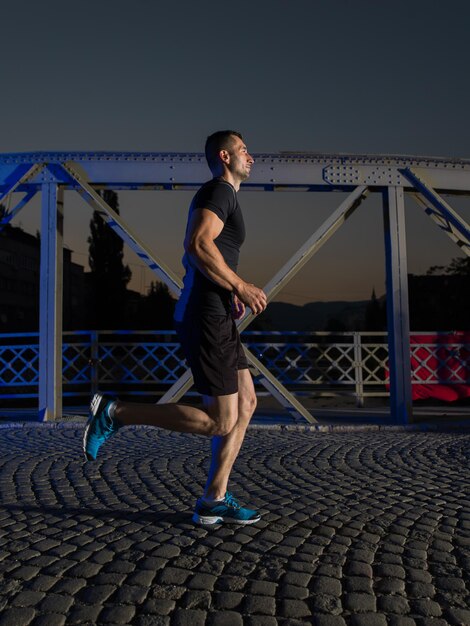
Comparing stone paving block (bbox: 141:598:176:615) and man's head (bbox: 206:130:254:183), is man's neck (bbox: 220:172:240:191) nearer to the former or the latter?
man's head (bbox: 206:130:254:183)

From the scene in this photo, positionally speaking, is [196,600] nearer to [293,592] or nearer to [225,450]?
[293,592]

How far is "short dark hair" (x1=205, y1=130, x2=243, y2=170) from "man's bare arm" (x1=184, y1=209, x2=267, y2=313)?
0.46 meters

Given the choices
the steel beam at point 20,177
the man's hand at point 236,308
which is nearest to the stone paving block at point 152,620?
the man's hand at point 236,308

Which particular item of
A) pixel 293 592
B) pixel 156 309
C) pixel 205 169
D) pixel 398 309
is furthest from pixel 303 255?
pixel 156 309

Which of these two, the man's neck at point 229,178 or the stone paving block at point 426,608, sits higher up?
the man's neck at point 229,178

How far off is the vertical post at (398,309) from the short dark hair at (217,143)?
5804 millimetres

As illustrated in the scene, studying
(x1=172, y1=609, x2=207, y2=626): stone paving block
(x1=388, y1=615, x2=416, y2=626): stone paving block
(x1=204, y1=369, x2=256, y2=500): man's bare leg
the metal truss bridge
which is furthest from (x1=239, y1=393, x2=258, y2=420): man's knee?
the metal truss bridge

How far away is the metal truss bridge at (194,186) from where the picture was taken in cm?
886

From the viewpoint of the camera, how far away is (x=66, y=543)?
3.27 metres

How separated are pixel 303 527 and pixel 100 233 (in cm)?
4782

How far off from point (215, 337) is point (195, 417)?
438 millimetres

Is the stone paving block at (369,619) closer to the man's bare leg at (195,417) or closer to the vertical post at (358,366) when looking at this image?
the man's bare leg at (195,417)

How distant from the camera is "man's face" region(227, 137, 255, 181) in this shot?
363cm

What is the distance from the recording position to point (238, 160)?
3641 mm
